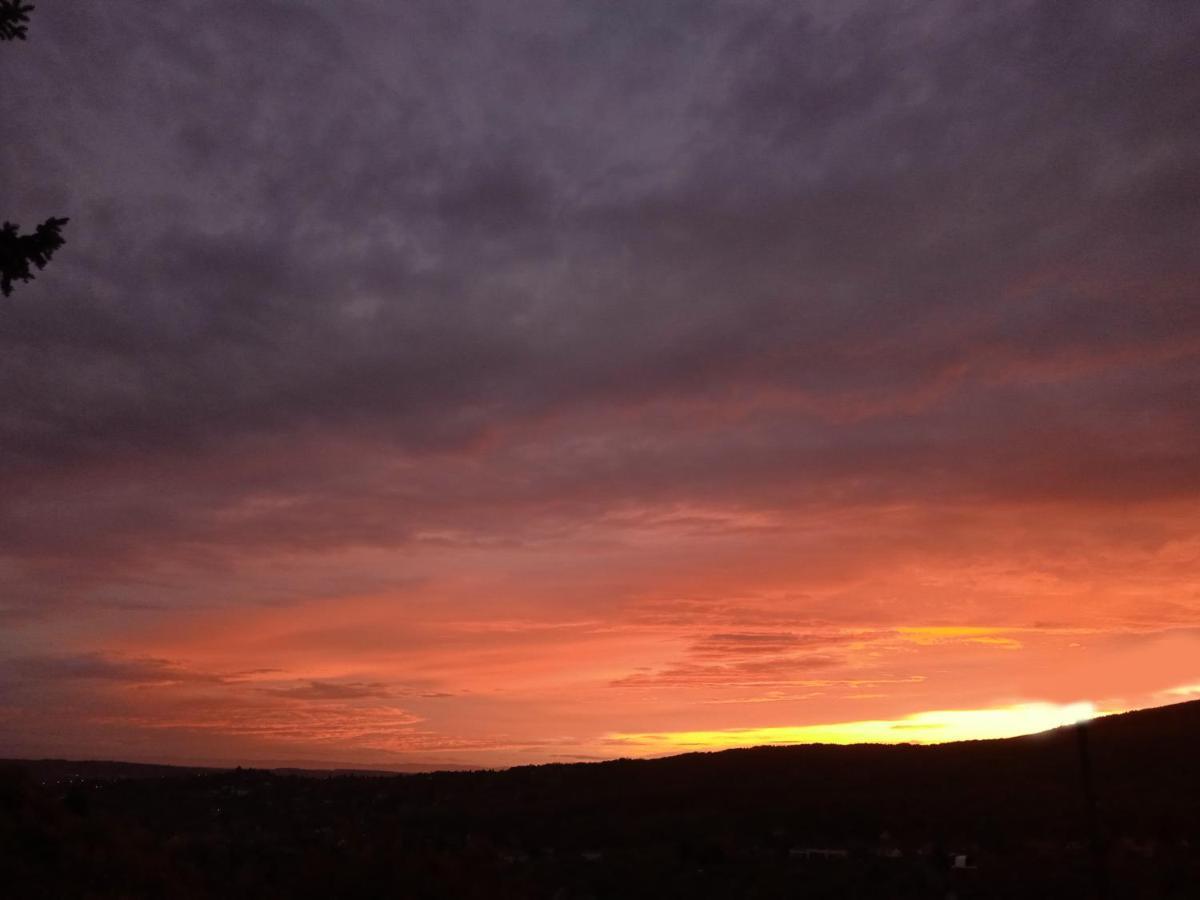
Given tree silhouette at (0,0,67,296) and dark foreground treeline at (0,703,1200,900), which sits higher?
tree silhouette at (0,0,67,296)

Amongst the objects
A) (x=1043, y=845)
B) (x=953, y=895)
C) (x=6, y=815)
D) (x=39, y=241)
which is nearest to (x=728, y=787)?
(x=1043, y=845)

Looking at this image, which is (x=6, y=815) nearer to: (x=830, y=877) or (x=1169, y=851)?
(x=830, y=877)

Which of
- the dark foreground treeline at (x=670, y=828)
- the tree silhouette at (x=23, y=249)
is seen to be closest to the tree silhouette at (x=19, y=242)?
the tree silhouette at (x=23, y=249)

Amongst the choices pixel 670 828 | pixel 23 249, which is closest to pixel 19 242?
pixel 23 249

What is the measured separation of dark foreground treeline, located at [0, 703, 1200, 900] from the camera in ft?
72.1

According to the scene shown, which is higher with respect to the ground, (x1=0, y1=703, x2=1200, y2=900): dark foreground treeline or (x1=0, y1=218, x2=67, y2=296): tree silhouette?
(x1=0, y1=218, x2=67, y2=296): tree silhouette

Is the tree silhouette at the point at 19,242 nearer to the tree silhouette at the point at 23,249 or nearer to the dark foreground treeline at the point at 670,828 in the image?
the tree silhouette at the point at 23,249

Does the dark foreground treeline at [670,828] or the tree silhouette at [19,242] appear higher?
the tree silhouette at [19,242]

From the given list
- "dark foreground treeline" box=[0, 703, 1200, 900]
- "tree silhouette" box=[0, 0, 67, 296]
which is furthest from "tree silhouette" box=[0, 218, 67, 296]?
"dark foreground treeline" box=[0, 703, 1200, 900]

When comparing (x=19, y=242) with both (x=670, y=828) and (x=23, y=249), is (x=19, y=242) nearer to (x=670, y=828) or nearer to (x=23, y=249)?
(x=23, y=249)

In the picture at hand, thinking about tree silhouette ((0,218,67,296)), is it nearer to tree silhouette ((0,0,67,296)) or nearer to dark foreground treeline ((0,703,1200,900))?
tree silhouette ((0,0,67,296))

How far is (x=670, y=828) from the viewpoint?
44.2 m

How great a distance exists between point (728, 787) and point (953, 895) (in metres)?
35.3

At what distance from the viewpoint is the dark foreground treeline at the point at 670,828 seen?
22.0 metres
